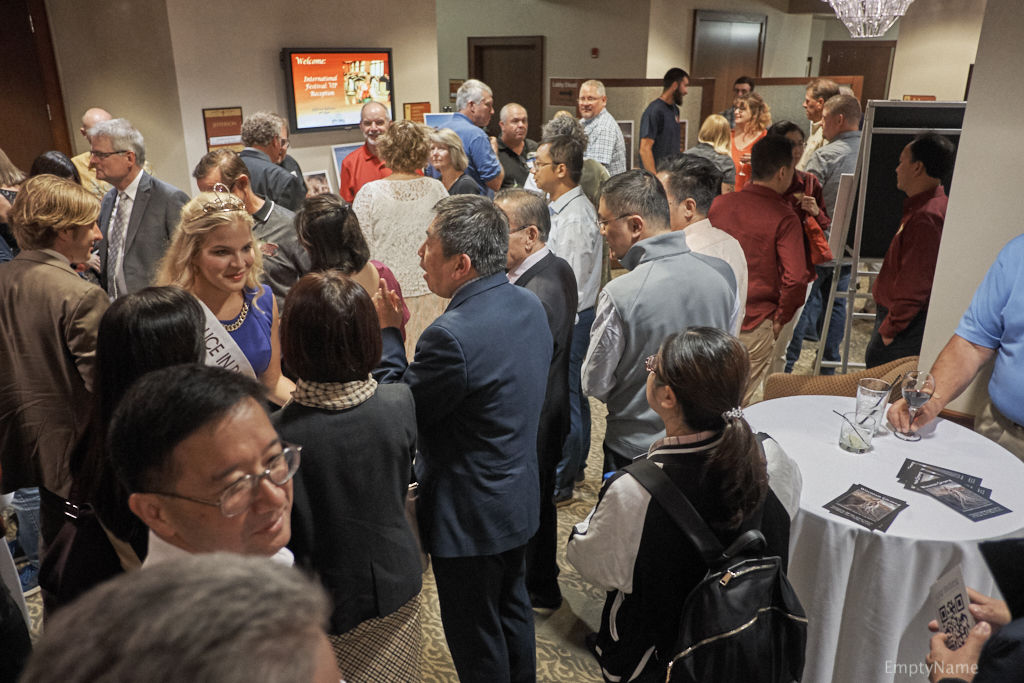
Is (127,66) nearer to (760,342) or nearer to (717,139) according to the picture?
(717,139)

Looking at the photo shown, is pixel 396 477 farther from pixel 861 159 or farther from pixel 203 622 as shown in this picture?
pixel 861 159

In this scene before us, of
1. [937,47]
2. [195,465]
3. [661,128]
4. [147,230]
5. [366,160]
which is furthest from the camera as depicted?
[937,47]

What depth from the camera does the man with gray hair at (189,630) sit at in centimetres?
51

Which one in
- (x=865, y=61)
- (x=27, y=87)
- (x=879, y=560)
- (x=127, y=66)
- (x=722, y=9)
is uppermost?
(x=722, y=9)

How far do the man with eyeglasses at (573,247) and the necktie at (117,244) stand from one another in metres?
2.03

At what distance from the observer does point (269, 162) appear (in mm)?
4602

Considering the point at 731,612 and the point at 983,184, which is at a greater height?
the point at 983,184

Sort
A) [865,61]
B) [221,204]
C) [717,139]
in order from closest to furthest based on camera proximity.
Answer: [221,204]
[717,139]
[865,61]

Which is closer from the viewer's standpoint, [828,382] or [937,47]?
[828,382]

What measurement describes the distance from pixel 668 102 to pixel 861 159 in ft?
12.7

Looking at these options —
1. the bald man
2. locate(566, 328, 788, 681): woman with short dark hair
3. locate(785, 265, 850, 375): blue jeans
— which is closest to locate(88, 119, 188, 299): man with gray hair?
the bald man

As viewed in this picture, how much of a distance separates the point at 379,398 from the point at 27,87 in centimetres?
614

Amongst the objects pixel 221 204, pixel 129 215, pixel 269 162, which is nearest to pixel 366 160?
pixel 269 162

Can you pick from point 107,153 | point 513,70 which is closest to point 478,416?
point 107,153
